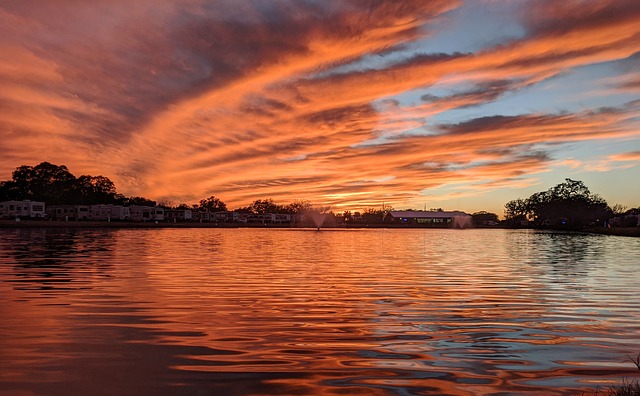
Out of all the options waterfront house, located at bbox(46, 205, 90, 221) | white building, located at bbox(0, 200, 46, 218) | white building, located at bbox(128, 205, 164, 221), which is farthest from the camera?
white building, located at bbox(128, 205, 164, 221)

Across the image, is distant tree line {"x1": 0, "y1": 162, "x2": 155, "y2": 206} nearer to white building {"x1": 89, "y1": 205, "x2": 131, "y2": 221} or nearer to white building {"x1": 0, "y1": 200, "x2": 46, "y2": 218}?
white building {"x1": 89, "y1": 205, "x2": 131, "y2": 221}

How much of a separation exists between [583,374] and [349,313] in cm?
731

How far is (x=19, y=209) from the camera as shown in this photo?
14962cm

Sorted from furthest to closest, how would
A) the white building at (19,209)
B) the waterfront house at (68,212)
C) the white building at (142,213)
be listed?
1. the white building at (142,213)
2. the waterfront house at (68,212)
3. the white building at (19,209)

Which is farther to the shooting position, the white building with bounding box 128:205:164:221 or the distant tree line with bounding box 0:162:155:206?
the white building with bounding box 128:205:164:221

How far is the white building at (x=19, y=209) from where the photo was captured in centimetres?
14906

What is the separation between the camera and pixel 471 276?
27.2 metres

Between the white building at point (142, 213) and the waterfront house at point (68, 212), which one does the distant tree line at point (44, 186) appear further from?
the white building at point (142, 213)

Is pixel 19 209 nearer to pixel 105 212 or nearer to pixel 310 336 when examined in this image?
pixel 105 212

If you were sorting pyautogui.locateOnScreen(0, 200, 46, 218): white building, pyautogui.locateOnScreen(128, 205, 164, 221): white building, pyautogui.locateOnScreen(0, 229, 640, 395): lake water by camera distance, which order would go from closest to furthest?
pyautogui.locateOnScreen(0, 229, 640, 395): lake water
pyautogui.locateOnScreen(0, 200, 46, 218): white building
pyautogui.locateOnScreen(128, 205, 164, 221): white building

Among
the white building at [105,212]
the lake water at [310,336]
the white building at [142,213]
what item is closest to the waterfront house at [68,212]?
the white building at [105,212]

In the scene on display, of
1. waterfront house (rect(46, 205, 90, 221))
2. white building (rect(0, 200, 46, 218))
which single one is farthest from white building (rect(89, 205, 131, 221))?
white building (rect(0, 200, 46, 218))

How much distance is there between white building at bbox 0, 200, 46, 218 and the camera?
149062 millimetres

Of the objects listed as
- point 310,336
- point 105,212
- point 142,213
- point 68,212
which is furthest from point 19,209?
point 310,336
